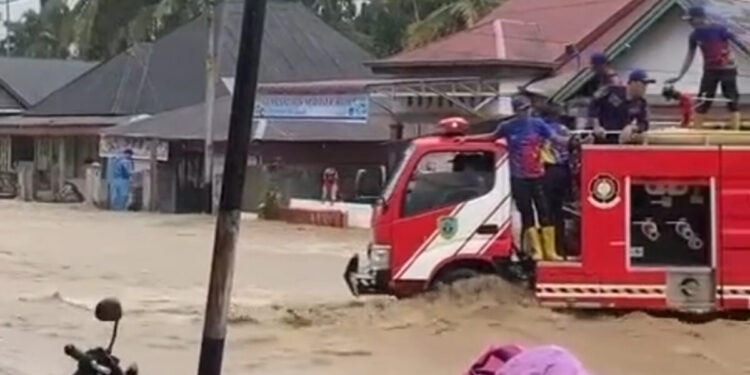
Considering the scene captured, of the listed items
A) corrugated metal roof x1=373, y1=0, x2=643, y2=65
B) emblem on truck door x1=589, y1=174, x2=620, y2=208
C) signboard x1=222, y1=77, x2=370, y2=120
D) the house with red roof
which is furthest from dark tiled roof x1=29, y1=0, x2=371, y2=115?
emblem on truck door x1=589, y1=174, x2=620, y2=208

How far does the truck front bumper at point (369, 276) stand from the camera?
1806cm

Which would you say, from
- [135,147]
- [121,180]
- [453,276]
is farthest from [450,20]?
[453,276]

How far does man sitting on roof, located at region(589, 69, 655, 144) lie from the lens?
57.2 feet

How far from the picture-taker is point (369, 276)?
60.1 ft

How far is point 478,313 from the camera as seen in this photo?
17.5 m

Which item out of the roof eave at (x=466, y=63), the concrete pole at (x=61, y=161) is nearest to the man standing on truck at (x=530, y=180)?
the roof eave at (x=466, y=63)

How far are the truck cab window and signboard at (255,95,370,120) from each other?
22886mm

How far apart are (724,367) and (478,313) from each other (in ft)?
10.2

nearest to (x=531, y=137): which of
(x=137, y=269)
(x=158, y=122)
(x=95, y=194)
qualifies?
(x=137, y=269)

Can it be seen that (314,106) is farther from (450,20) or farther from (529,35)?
(529,35)

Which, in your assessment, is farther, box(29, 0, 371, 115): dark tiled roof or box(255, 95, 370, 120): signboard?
box(29, 0, 371, 115): dark tiled roof

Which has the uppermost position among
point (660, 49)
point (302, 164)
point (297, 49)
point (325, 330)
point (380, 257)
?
point (297, 49)

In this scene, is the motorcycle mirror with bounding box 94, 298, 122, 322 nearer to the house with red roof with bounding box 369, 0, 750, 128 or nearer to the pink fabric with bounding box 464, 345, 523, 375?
the pink fabric with bounding box 464, 345, 523, 375

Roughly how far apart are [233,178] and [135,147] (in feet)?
144
